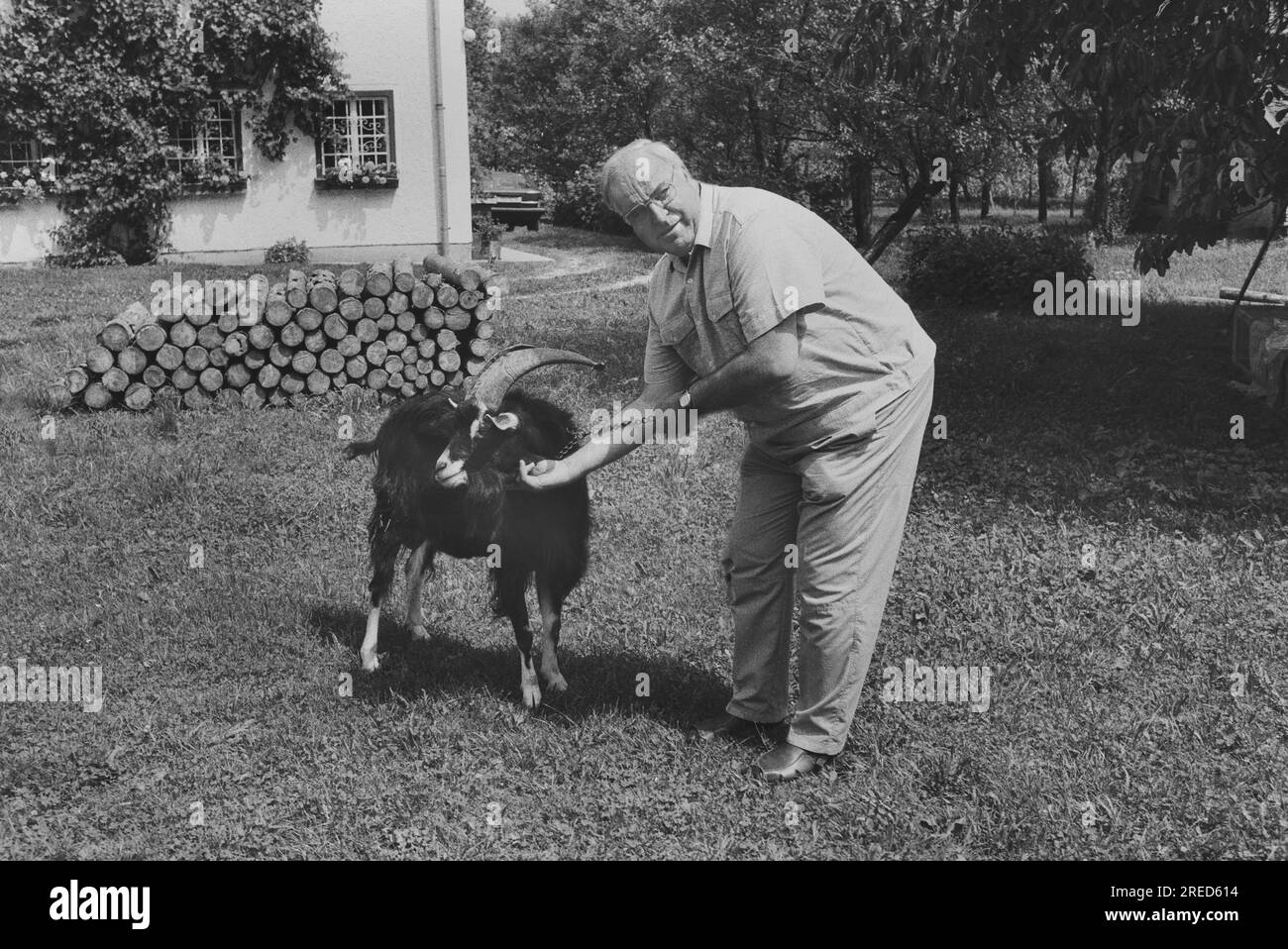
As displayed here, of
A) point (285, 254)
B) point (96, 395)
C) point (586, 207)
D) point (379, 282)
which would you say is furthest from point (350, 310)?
point (586, 207)

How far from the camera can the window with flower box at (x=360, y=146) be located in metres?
21.3

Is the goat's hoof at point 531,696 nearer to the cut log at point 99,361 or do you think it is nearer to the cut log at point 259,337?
the cut log at point 259,337

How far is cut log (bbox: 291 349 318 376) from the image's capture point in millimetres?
10469

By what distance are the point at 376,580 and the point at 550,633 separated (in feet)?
2.90

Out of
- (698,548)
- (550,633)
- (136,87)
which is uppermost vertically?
(136,87)

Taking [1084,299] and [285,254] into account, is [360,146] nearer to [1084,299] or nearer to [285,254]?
[285,254]

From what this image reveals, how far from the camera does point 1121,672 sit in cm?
577

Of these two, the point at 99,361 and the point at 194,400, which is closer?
the point at 99,361

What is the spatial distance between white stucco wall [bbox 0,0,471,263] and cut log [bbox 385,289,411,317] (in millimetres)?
11191

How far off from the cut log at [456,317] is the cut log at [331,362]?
0.98 metres

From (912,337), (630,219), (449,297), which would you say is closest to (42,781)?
(630,219)

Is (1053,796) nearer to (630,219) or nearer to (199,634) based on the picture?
(630,219)

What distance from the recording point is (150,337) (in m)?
10.3

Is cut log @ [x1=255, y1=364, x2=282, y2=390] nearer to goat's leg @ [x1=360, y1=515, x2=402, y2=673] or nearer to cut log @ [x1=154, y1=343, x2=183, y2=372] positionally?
cut log @ [x1=154, y1=343, x2=183, y2=372]
